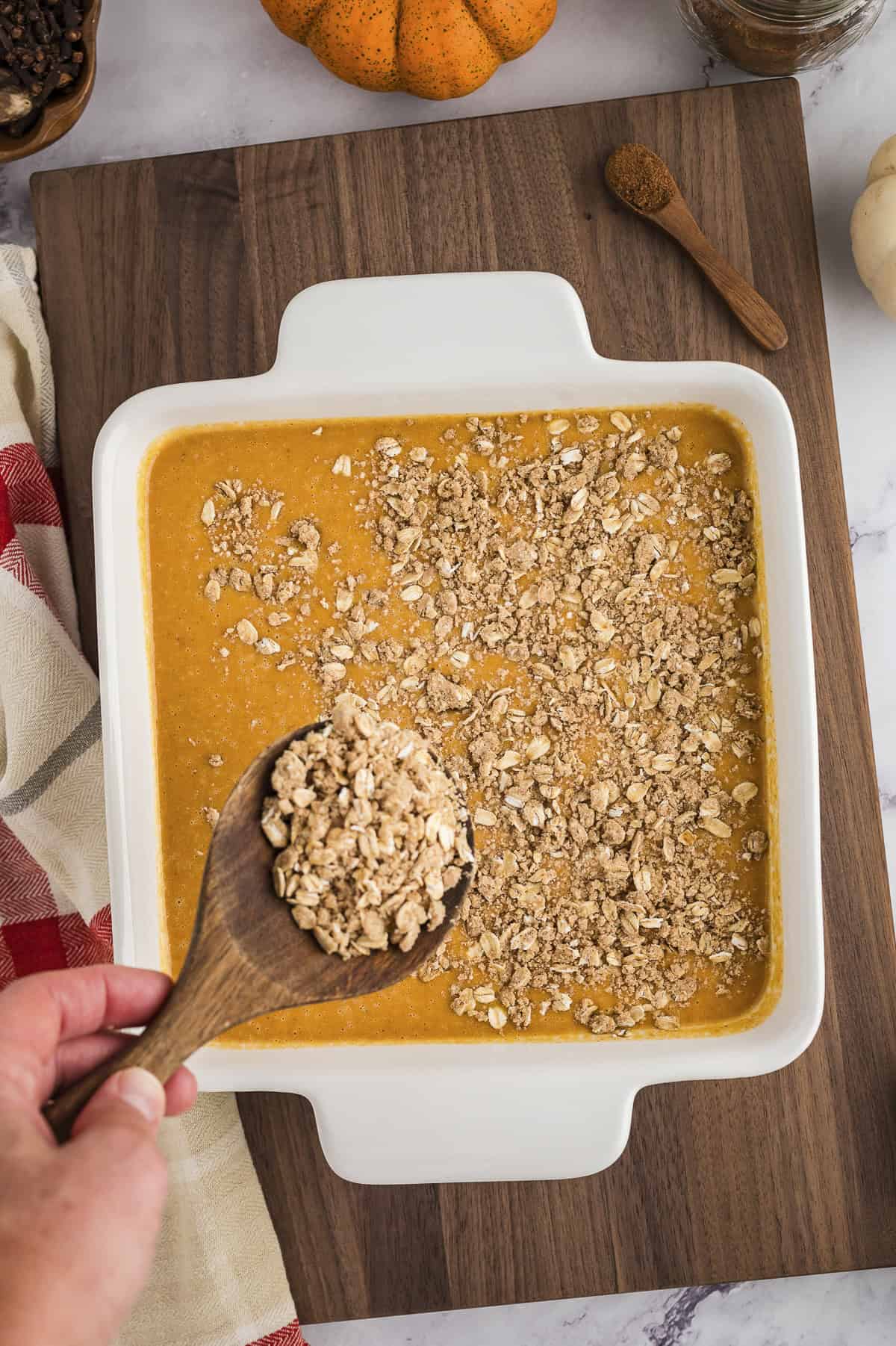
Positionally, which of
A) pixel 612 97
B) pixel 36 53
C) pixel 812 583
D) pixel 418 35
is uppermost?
pixel 36 53

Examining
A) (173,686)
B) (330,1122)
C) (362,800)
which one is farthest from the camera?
(173,686)

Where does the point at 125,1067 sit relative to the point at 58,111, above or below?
below

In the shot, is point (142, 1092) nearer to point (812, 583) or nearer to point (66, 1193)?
point (66, 1193)

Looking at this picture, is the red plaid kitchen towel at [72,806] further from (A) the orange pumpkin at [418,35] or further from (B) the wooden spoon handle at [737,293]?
(B) the wooden spoon handle at [737,293]

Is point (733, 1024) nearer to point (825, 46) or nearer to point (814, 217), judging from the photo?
point (814, 217)

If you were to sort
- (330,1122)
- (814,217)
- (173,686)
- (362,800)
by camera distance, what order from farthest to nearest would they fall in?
(814,217), (173,686), (330,1122), (362,800)

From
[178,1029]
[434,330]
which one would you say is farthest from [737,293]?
[178,1029]

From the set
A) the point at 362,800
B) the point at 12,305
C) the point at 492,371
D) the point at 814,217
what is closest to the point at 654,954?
the point at 362,800
